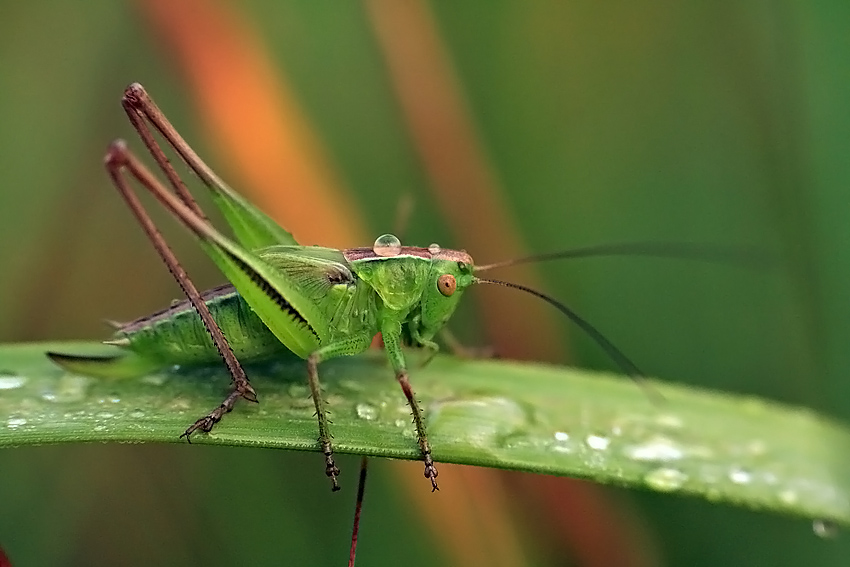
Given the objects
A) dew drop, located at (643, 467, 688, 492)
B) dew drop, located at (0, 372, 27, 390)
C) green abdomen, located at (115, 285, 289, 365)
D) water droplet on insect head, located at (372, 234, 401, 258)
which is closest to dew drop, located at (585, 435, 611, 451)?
dew drop, located at (643, 467, 688, 492)

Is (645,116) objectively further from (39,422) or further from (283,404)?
(39,422)

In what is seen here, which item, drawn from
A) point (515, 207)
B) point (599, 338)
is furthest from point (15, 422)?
point (515, 207)

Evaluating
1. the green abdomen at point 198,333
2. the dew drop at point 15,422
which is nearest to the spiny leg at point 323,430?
the green abdomen at point 198,333

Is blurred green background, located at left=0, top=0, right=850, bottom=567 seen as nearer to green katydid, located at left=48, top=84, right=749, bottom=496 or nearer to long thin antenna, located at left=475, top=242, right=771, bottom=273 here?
long thin antenna, located at left=475, top=242, right=771, bottom=273

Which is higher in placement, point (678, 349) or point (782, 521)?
point (678, 349)

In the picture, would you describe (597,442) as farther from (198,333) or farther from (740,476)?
(198,333)

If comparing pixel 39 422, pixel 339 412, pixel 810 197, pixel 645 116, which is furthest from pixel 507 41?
pixel 39 422
